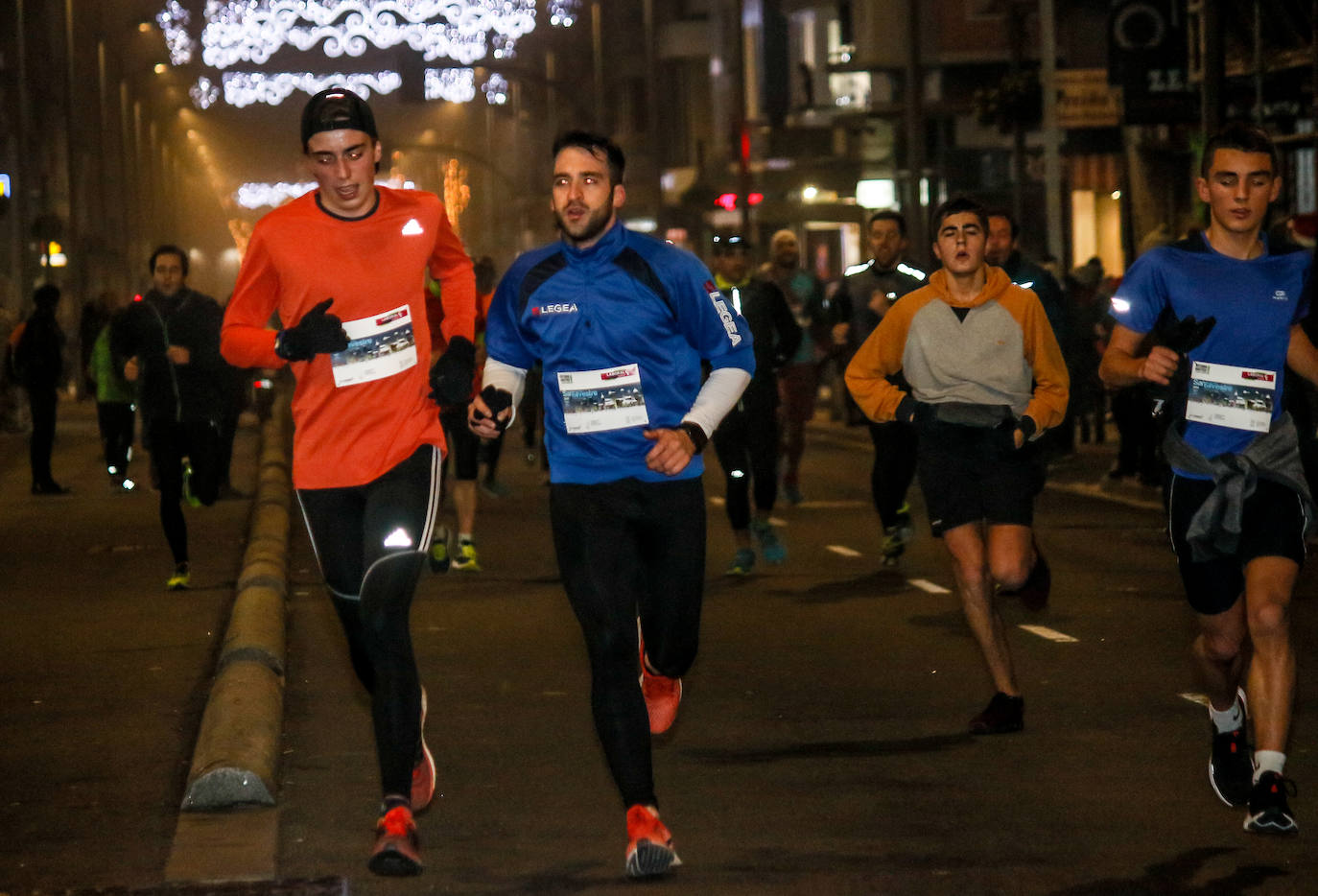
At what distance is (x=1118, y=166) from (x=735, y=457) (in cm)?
2727

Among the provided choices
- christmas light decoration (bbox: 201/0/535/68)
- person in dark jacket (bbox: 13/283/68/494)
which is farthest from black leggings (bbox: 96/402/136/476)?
christmas light decoration (bbox: 201/0/535/68)

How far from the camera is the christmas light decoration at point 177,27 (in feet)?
186

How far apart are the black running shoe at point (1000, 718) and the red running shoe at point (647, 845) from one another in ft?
7.92

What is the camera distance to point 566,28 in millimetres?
78312

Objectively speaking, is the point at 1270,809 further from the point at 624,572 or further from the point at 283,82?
the point at 283,82

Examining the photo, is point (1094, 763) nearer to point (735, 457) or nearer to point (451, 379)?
point (451, 379)

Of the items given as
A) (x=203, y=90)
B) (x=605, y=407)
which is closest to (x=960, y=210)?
(x=605, y=407)

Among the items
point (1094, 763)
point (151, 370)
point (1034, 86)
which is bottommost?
point (1094, 763)

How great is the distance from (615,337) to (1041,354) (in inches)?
103

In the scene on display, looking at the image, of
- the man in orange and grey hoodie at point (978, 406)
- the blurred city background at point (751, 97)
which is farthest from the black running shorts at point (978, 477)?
the blurred city background at point (751, 97)

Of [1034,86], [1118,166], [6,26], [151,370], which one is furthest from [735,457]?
[6,26]

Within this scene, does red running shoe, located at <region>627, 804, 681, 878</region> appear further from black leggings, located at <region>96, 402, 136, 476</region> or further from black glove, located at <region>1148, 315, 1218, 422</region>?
black leggings, located at <region>96, 402, 136, 476</region>

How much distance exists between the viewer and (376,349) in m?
6.82

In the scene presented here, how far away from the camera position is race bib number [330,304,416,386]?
22.3ft
